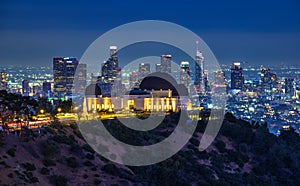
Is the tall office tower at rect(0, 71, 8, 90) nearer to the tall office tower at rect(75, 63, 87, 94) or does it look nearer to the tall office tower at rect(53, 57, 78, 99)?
the tall office tower at rect(53, 57, 78, 99)

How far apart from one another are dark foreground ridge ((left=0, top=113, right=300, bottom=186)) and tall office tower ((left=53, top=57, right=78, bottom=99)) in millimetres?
57905

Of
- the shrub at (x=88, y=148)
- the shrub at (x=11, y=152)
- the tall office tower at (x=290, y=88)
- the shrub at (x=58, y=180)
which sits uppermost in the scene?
the tall office tower at (x=290, y=88)

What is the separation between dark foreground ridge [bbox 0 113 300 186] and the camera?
27.8 metres

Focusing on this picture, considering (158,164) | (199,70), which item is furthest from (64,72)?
(158,164)

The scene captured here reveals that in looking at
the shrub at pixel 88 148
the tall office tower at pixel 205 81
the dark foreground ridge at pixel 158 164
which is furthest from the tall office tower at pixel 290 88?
the shrub at pixel 88 148

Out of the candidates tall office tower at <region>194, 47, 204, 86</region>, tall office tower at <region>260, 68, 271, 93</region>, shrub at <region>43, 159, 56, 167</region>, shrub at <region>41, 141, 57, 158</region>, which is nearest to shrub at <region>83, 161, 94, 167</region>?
shrub at <region>41, 141, 57, 158</region>

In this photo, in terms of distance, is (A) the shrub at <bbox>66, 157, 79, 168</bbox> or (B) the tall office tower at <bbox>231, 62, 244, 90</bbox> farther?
(B) the tall office tower at <bbox>231, 62, 244, 90</bbox>

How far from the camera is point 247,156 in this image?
4297cm

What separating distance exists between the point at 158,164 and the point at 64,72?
7639 centimetres

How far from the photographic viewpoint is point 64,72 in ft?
356

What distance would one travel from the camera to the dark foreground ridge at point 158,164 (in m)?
27.8

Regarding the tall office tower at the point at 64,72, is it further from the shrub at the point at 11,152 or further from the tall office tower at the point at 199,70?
the shrub at the point at 11,152

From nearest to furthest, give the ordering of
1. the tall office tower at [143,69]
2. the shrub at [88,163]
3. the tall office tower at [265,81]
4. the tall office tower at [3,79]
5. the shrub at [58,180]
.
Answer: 1. the shrub at [58,180]
2. the shrub at [88,163]
3. the tall office tower at [143,69]
4. the tall office tower at [3,79]
5. the tall office tower at [265,81]

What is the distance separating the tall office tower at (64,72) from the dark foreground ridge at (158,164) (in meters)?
57.9
